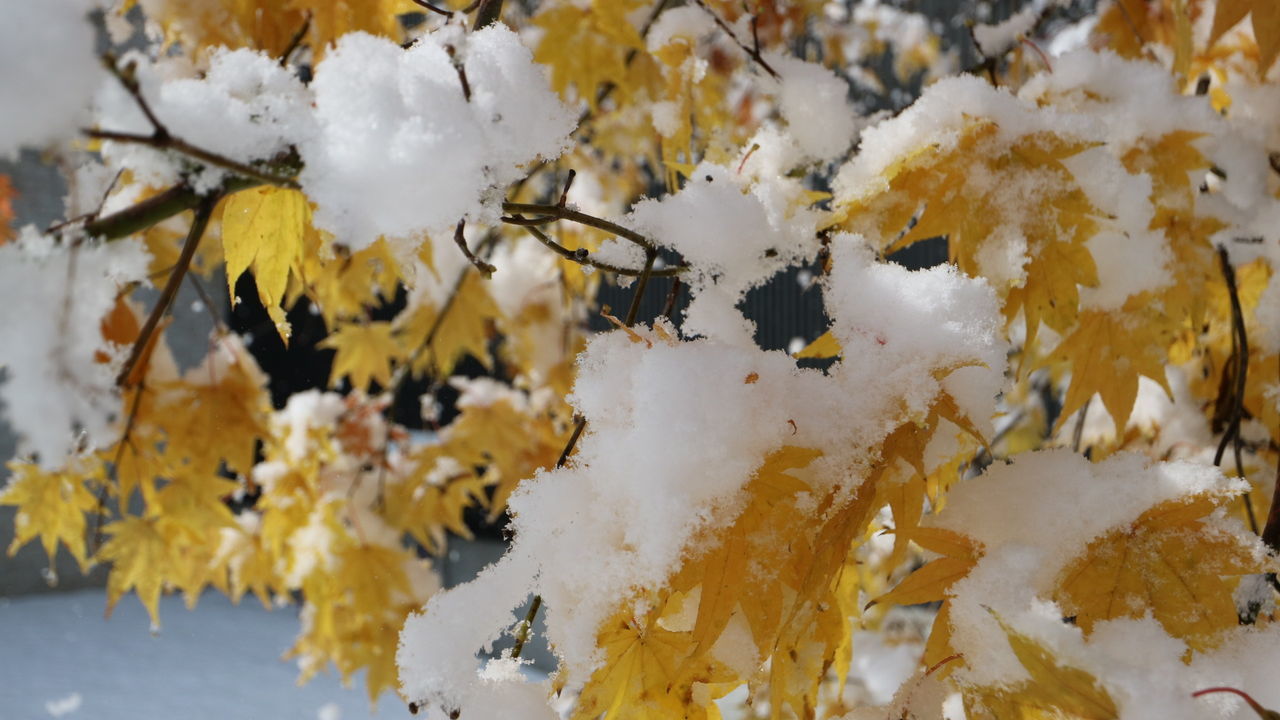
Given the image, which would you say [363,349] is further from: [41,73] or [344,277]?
[41,73]

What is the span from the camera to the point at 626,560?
408mm

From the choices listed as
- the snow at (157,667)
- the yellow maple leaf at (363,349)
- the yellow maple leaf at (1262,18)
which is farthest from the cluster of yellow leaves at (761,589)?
the snow at (157,667)

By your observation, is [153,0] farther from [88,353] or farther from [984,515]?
[984,515]

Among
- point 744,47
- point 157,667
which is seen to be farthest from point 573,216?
point 157,667

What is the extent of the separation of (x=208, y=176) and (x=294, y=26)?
2.08 feet

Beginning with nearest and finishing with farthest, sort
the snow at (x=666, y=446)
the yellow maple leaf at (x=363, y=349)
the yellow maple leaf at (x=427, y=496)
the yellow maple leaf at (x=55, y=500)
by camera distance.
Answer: the snow at (x=666, y=446) → the yellow maple leaf at (x=55, y=500) → the yellow maple leaf at (x=427, y=496) → the yellow maple leaf at (x=363, y=349)

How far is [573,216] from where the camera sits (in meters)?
0.47

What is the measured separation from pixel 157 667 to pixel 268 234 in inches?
109

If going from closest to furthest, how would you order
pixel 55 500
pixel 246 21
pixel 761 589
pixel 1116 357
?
pixel 761 589 < pixel 1116 357 < pixel 246 21 < pixel 55 500

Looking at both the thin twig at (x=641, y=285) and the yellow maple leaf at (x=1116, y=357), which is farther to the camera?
the yellow maple leaf at (x=1116, y=357)

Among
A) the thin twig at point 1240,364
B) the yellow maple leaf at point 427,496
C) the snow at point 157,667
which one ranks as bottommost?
the snow at point 157,667

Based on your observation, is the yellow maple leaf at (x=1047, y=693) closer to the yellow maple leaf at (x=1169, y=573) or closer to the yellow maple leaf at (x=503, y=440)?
the yellow maple leaf at (x=1169, y=573)

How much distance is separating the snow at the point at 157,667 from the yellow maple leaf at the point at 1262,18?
1.80 metres

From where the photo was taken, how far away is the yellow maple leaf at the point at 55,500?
98 cm
